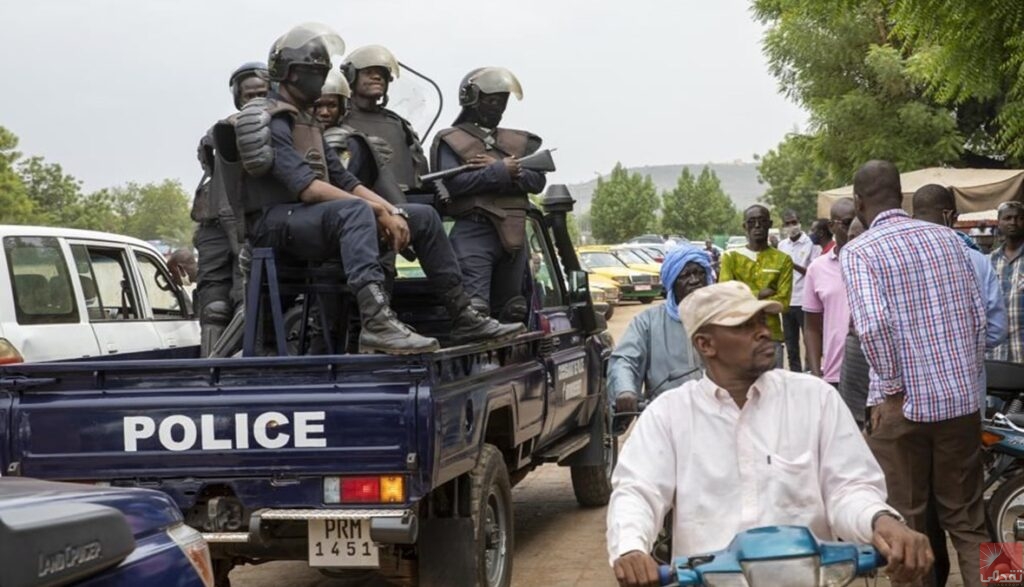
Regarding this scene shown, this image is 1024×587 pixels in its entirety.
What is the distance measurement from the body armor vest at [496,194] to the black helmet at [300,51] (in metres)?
1.52

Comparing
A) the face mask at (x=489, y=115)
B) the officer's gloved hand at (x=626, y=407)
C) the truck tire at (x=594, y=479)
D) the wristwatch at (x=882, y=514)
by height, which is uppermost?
the face mask at (x=489, y=115)

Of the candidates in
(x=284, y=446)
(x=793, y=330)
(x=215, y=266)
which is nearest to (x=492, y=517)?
(x=284, y=446)

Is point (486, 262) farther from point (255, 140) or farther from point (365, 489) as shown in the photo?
point (365, 489)

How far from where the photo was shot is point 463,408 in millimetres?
6230

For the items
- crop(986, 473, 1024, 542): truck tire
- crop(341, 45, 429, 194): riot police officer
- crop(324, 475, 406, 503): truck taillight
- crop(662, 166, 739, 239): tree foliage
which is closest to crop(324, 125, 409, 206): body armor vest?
crop(341, 45, 429, 194): riot police officer

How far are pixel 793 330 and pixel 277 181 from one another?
311 inches

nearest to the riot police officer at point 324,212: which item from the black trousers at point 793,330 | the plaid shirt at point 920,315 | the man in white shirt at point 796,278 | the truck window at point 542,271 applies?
the truck window at point 542,271

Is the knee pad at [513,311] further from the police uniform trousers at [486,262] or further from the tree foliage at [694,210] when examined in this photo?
the tree foliage at [694,210]

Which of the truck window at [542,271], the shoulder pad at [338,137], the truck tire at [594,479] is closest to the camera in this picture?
the shoulder pad at [338,137]

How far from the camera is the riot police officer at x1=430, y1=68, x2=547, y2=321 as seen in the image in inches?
325

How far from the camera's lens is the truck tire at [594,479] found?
9695 millimetres

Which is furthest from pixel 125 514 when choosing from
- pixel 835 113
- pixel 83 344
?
pixel 835 113

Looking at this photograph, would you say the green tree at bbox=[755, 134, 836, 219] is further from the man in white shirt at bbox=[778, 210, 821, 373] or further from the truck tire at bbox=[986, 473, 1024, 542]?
the truck tire at bbox=[986, 473, 1024, 542]

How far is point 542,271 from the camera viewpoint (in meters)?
9.23
